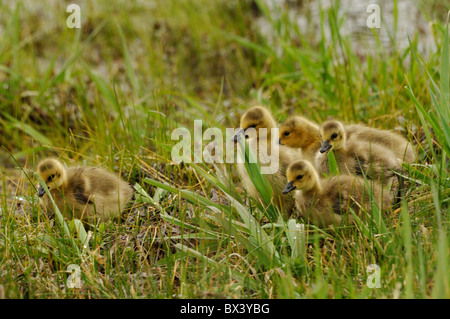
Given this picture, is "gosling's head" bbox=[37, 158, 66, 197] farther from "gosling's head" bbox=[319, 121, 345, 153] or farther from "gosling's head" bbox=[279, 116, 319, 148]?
"gosling's head" bbox=[319, 121, 345, 153]

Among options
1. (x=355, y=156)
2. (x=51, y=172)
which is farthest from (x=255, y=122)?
(x=51, y=172)

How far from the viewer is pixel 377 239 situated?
8.57 ft

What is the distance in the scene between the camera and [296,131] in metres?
3.54

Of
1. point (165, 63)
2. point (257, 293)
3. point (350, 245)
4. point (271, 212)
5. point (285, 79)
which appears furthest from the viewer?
point (165, 63)

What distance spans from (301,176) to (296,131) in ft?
2.44

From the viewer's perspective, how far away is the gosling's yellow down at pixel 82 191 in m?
3.15

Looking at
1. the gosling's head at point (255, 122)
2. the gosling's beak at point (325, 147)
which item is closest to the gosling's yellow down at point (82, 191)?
the gosling's head at point (255, 122)

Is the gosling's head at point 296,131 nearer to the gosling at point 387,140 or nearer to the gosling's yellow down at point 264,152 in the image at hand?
the gosling's yellow down at point 264,152

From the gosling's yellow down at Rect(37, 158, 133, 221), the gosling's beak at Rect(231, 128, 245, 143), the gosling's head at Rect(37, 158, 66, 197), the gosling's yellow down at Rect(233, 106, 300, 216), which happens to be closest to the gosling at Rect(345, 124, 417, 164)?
the gosling's yellow down at Rect(233, 106, 300, 216)

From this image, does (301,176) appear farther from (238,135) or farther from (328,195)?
(238,135)
